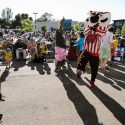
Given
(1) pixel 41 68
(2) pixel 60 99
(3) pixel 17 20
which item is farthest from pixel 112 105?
(3) pixel 17 20

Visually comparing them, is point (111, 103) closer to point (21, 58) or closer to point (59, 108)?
point (59, 108)

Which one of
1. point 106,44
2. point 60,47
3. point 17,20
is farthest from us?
point 17,20

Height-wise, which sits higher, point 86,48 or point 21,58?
point 86,48

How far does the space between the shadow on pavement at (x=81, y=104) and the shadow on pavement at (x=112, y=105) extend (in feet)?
1.25

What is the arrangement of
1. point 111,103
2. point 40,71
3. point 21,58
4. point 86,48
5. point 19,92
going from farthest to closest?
point 21,58 → point 40,71 → point 86,48 → point 19,92 → point 111,103

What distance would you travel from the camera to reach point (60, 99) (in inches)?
270

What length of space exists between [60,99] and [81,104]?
60 centimetres

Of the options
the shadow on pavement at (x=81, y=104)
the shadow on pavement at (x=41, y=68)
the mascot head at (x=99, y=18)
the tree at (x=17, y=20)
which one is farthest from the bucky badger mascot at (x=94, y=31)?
the tree at (x=17, y=20)

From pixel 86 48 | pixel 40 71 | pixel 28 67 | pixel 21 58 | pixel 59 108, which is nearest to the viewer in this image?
pixel 59 108

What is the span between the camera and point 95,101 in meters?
6.75

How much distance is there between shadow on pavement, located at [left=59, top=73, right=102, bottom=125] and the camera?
5.52 metres

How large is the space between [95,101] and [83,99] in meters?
0.31

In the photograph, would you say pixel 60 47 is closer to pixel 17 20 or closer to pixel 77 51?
pixel 77 51

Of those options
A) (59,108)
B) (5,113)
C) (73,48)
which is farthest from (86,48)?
(73,48)
